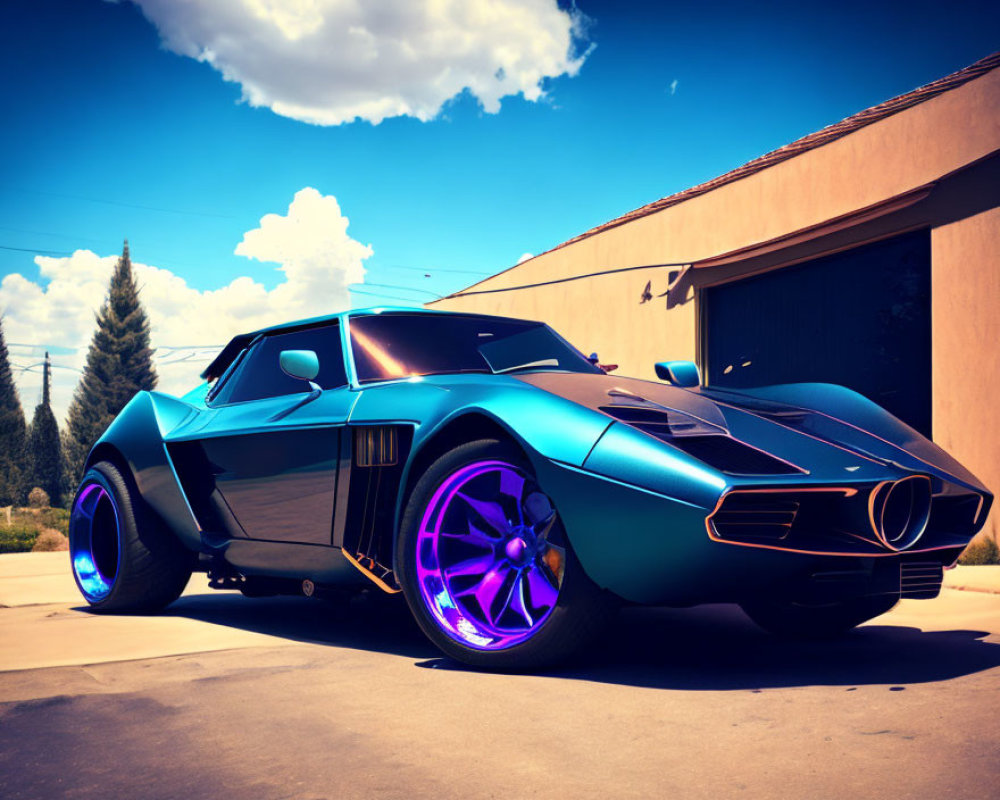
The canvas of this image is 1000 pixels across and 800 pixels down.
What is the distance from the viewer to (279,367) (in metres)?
4.36

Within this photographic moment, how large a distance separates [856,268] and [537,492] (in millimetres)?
7344

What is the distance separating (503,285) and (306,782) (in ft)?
51.0

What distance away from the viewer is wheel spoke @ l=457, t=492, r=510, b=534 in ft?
9.64

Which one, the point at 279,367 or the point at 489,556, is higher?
the point at 279,367

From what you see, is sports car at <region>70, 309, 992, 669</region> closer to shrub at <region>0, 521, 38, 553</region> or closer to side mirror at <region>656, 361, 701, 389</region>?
side mirror at <region>656, 361, 701, 389</region>

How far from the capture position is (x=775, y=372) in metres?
10.4

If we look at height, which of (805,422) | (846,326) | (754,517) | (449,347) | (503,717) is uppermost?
(846,326)

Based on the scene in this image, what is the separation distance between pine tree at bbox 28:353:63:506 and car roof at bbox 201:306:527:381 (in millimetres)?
48078

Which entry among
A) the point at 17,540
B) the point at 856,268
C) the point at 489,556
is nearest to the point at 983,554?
the point at 856,268

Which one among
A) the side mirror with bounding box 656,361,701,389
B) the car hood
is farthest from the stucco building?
the car hood

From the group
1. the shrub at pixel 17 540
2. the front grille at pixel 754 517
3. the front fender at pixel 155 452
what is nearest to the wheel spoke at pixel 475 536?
the front grille at pixel 754 517

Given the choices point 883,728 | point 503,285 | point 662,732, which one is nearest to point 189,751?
point 662,732

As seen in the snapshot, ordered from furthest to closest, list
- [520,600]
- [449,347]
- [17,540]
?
[17,540] → [449,347] → [520,600]

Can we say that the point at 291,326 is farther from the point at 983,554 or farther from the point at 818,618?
the point at 983,554
